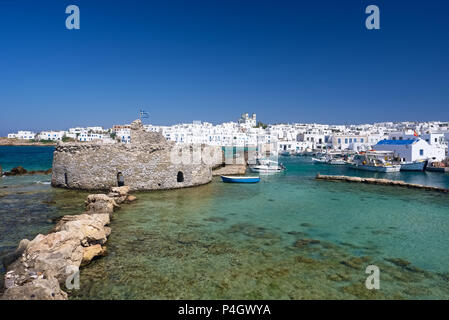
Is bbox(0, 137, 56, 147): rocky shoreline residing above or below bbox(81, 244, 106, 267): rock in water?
above

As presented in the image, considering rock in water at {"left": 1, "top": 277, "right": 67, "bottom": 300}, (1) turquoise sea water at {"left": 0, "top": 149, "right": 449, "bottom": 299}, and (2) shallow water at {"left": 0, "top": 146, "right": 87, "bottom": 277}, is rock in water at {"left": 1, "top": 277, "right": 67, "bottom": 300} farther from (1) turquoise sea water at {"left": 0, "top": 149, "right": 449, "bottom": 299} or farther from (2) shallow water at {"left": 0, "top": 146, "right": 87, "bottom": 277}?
(2) shallow water at {"left": 0, "top": 146, "right": 87, "bottom": 277}

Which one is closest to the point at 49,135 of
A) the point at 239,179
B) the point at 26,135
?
the point at 26,135

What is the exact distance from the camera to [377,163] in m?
41.0

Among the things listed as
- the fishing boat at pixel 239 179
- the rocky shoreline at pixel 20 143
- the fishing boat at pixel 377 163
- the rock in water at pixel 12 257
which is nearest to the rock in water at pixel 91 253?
the rock in water at pixel 12 257

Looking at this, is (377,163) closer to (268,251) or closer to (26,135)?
(268,251)

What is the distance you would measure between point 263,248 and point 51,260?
20.4ft

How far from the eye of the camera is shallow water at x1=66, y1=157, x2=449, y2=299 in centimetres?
660

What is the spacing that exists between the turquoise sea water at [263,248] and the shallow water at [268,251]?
0.03 metres

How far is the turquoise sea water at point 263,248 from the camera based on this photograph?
6625 mm

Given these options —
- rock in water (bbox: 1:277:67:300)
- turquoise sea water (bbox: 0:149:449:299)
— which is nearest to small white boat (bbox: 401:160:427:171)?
turquoise sea water (bbox: 0:149:449:299)

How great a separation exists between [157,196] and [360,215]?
1199 centimetres

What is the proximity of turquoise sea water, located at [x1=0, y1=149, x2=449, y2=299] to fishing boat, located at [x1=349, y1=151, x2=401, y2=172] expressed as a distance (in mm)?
23236
